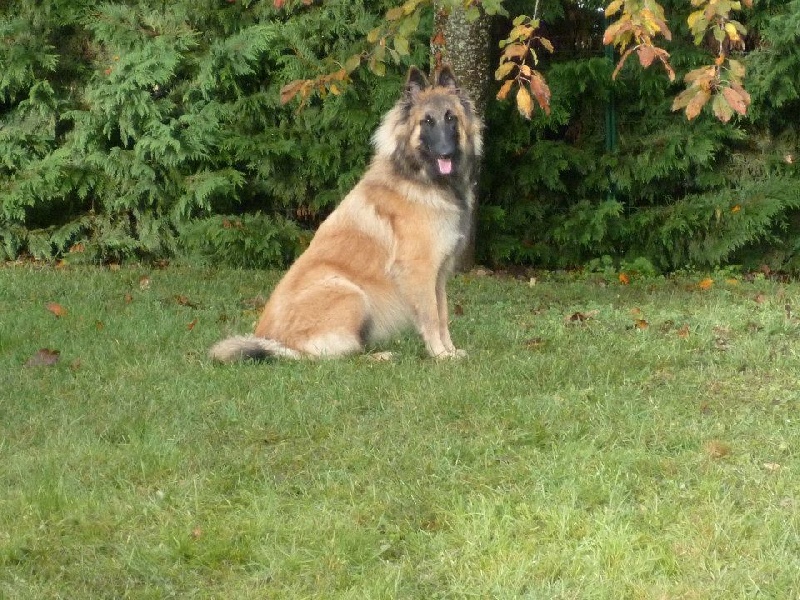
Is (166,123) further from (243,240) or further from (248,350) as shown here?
(248,350)

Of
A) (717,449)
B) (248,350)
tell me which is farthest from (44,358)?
(717,449)

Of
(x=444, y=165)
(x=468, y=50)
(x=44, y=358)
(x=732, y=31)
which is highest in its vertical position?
(x=468, y=50)

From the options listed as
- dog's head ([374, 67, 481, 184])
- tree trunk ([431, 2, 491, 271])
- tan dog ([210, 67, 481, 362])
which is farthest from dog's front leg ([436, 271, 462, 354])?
tree trunk ([431, 2, 491, 271])

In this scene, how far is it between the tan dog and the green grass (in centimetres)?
27

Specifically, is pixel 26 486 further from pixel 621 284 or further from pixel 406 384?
pixel 621 284

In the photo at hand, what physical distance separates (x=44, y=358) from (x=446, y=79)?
117 inches

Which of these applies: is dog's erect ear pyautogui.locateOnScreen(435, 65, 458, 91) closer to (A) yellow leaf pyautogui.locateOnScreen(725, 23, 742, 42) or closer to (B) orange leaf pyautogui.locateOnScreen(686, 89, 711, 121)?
(B) orange leaf pyautogui.locateOnScreen(686, 89, 711, 121)

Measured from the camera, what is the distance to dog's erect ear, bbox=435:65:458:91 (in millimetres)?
6178

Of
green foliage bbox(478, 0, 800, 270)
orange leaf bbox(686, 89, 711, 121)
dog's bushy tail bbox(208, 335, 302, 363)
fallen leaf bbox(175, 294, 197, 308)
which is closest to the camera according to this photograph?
orange leaf bbox(686, 89, 711, 121)

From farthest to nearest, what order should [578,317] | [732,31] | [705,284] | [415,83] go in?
[705,284] < [578,317] < [415,83] < [732,31]

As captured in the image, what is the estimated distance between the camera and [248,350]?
5.70 m

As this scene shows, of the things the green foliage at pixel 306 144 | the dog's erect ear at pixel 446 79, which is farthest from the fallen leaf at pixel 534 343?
the green foliage at pixel 306 144

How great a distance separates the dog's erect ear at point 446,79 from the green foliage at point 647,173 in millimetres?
3903

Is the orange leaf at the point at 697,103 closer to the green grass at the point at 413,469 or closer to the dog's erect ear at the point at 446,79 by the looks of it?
the green grass at the point at 413,469
